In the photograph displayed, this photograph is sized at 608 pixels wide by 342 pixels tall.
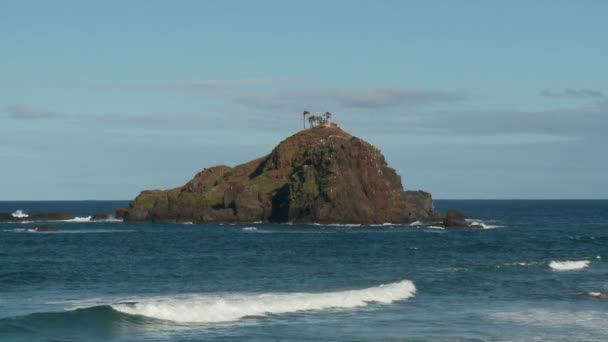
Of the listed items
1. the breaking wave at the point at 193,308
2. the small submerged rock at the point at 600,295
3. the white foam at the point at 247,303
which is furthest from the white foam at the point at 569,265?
the breaking wave at the point at 193,308

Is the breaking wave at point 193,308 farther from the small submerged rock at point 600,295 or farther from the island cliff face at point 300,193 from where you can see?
the island cliff face at point 300,193

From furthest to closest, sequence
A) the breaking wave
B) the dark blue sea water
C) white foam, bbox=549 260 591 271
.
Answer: white foam, bbox=549 260 591 271
the breaking wave
the dark blue sea water

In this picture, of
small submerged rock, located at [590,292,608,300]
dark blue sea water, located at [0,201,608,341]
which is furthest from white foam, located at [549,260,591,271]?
small submerged rock, located at [590,292,608,300]

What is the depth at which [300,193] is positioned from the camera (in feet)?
429

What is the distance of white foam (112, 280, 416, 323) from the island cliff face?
77.9 metres

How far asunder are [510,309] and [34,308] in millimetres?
22086

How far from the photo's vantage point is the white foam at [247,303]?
1578 inches

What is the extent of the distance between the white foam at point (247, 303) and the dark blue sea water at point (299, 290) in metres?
0.09

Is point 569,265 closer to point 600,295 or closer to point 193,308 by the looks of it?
point 600,295

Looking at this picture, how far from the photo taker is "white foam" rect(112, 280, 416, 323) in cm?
4009

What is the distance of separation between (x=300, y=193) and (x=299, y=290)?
80.5 m

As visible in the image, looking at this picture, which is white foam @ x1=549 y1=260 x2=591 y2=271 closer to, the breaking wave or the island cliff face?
the breaking wave

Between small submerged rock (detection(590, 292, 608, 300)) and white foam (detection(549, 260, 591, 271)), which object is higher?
white foam (detection(549, 260, 591, 271))

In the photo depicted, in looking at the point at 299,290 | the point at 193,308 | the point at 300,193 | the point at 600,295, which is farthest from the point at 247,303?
the point at 300,193
